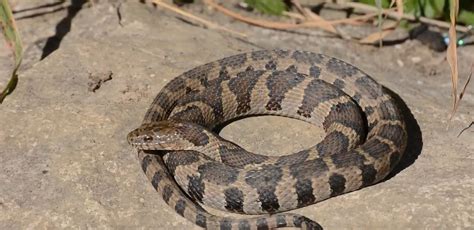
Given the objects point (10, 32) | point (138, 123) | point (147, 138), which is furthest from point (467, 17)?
point (10, 32)

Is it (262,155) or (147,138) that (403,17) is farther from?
(147,138)

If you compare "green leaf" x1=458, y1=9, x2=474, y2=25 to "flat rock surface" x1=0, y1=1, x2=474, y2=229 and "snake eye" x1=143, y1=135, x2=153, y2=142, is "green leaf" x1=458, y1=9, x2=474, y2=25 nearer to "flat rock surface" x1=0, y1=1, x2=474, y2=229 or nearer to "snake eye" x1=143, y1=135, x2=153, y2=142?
"flat rock surface" x1=0, y1=1, x2=474, y2=229

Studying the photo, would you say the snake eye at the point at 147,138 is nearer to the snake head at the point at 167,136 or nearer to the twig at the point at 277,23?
the snake head at the point at 167,136

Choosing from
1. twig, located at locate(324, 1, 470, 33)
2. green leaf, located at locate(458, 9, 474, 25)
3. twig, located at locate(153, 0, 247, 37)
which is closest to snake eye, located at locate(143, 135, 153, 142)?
twig, located at locate(153, 0, 247, 37)

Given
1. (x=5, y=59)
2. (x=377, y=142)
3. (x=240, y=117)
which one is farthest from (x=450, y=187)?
(x=5, y=59)

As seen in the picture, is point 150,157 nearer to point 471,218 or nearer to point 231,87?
point 231,87

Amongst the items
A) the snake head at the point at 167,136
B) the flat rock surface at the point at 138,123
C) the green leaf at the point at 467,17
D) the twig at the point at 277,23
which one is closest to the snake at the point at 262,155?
the snake head at the point at 167,136
